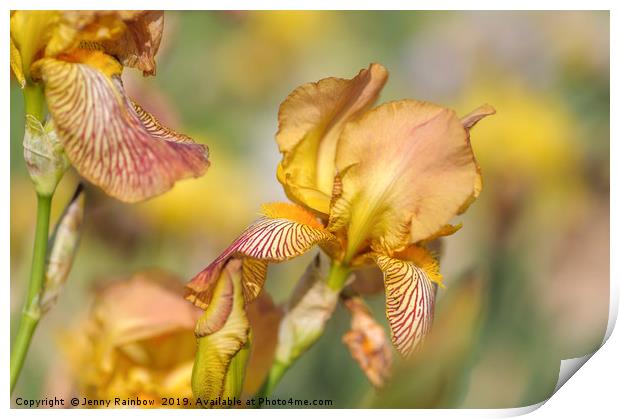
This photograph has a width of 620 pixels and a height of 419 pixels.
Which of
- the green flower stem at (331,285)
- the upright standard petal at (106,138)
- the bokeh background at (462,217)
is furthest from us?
the bokeh background at (462,217)

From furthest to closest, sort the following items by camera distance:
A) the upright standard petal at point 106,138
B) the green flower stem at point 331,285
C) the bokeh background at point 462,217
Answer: the bokeh background at point 462,217, the green flower stem at point 331,285, the upright standard petal at point 106,138

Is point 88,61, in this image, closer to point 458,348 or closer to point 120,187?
point 120,187

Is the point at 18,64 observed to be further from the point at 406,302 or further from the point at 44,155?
the point at 406,302

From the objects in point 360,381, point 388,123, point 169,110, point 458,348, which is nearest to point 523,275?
point 458,348

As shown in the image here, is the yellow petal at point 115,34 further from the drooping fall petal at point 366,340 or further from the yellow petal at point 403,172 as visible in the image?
the drooping fall petal at point 366,340

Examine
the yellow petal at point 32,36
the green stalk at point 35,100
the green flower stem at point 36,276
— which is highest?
the yellow petal at point 32,36

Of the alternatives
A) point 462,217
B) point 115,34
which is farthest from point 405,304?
point 115,34

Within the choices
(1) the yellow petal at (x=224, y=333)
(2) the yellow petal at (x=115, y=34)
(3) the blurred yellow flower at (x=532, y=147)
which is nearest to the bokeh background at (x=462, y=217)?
(3) the blurred yellow flower at (x=532, y=147)
